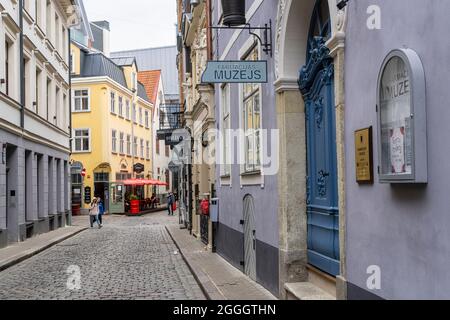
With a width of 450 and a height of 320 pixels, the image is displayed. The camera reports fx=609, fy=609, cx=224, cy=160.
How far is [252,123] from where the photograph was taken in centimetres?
1008

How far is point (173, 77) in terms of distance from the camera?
238ft

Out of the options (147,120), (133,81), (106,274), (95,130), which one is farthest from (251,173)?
(147,120)

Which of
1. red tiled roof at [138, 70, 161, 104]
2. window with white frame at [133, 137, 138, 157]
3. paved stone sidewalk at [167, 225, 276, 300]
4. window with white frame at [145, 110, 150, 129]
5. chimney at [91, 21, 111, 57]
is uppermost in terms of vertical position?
chimney at [91, 21, 111, 57]

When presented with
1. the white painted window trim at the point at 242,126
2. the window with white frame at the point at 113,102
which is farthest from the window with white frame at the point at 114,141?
the white painted window trim at the point at 242,126

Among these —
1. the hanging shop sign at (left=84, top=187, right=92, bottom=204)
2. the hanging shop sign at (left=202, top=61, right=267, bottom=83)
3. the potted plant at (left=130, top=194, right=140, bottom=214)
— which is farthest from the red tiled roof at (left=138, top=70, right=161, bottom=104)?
the hanging shop sign at (left=202, top=61, right=267, bottom=83)

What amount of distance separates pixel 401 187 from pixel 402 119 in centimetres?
48

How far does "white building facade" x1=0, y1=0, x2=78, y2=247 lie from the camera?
18.0m

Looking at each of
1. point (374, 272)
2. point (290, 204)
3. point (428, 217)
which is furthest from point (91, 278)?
point (428, 217)

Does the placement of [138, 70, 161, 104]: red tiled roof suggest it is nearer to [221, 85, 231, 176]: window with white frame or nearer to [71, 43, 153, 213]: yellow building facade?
[71, 43, 153, 213]: yellow building facade

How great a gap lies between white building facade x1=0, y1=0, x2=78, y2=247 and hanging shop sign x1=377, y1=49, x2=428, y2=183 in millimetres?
14205

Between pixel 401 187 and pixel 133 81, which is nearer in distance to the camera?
pixel 401 187

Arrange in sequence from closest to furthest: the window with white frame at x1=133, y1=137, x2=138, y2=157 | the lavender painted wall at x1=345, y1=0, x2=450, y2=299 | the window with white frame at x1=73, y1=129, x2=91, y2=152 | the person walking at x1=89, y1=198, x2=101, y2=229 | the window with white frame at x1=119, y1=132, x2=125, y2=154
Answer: the lavender painted wall at x1=345, y1=0, x2=450, y2=299, the person walking at x1=89, y1=198, x2=101, y2=229, the window with white frame at x1=73, y1=129, x2=91, y2=152, the window with white frame at x1=119, y1=132, x2=125, y2=154, the window with white frame at x1=133, y1=137, x2=138, y2=157

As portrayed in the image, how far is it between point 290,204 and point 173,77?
66.1 metres

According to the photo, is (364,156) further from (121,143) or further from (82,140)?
(121,143)
